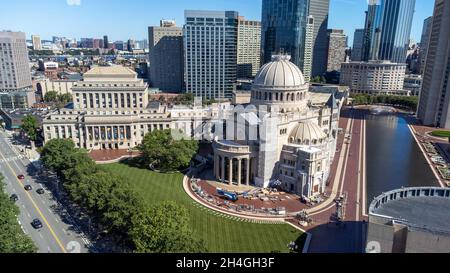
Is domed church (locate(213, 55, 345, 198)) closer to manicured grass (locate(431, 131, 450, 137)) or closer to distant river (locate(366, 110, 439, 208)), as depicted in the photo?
distant river (locate(366, 110, 439, 208))

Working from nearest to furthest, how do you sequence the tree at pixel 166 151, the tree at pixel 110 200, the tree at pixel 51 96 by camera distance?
the tree at pixel 110 200, the tree at pixel 166 151, the tree at pixel 51 96

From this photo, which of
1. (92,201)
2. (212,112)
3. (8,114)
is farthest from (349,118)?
(8,114)

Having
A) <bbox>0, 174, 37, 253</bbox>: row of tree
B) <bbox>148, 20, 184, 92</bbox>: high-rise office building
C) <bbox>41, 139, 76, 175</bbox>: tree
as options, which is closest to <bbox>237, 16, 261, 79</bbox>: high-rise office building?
<bbox>148, 20, 184, 92</bbox>: high-rise office building

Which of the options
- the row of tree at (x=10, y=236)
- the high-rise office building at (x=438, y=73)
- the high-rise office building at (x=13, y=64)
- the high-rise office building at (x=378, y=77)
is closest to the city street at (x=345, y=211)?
the row of tree at (x=10, y=236)

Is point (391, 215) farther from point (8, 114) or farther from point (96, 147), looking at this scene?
point (8, 114)

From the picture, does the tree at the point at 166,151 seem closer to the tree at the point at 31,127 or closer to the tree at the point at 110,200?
the tree at the point at 110,200
